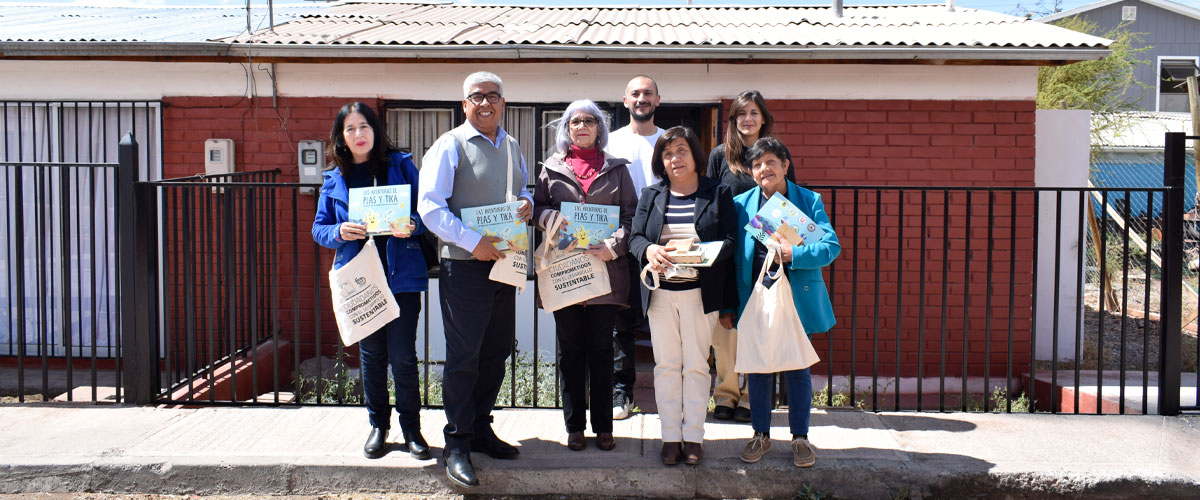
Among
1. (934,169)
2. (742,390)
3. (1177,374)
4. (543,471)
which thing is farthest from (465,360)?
(934,169)

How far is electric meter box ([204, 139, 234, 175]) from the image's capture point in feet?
22.2

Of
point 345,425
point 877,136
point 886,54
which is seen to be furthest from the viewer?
point 877,136

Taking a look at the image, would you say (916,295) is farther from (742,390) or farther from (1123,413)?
(742,390)

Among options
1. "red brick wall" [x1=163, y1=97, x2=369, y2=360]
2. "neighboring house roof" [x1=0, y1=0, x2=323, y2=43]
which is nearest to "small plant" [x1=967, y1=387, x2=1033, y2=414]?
"red brick wall" [x1=163, y1=97, x2=369, y2=360]

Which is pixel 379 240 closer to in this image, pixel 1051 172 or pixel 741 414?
pixel 741 414

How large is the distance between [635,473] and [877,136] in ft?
12.1

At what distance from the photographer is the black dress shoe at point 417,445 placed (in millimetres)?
4188

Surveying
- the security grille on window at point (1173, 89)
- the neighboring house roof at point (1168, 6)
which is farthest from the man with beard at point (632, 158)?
the security grille on window at point (1173, 89)

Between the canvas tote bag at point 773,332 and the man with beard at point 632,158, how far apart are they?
2.64ft

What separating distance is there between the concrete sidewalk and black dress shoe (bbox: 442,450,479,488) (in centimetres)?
11

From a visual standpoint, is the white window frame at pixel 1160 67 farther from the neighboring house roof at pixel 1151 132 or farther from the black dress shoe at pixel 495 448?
the black dress shoe at pixel 495 448

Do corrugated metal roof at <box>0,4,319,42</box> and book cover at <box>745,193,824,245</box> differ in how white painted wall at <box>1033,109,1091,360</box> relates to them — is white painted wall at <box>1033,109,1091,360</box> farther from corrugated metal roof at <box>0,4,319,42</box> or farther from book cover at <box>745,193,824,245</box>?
corrugated metal roof at <box>0,4,319,42</box>

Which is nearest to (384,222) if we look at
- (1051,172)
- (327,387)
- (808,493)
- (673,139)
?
(673,139)

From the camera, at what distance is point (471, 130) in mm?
3938
